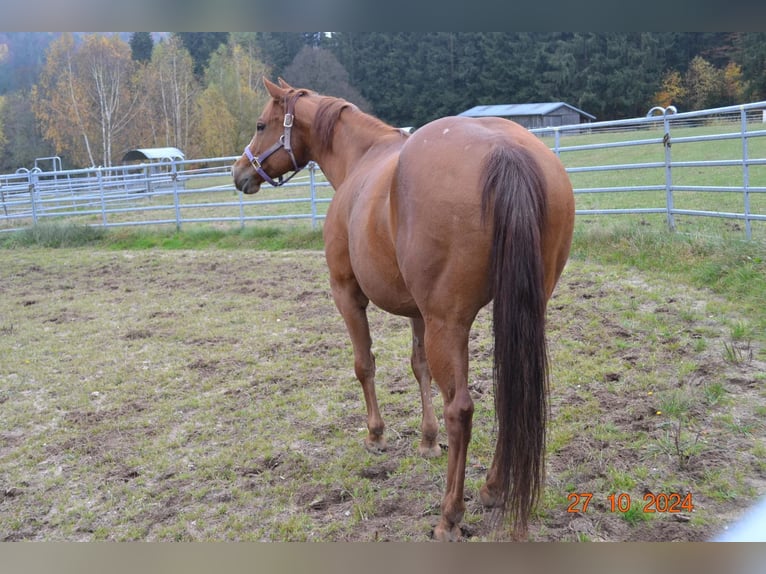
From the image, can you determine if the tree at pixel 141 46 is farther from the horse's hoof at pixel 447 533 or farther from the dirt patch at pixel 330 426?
→ the horse's hoof at pixel 447 533

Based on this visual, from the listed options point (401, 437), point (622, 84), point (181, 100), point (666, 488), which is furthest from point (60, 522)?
point (622, 84)

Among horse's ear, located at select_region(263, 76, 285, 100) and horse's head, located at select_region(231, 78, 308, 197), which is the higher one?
horse's ear, located at select_region(263, 76, 285, 100)

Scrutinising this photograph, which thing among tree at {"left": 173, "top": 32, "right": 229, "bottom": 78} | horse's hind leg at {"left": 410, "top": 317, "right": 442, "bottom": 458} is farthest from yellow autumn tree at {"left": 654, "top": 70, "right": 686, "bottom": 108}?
horse's hind leg at {"left": 410, "top": 317, "right": 442, "bottom": 458}

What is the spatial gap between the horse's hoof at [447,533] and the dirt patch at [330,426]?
2.6 inches

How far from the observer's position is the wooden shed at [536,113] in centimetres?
A: 2497

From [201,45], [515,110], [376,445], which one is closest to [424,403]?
[376,445]

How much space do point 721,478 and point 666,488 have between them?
0.23m

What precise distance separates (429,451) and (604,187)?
961 centimetres

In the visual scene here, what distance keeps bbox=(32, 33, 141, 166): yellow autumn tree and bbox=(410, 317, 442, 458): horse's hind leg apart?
23298mm

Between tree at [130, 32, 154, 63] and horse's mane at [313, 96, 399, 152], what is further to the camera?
tree at [130, 32, 154, 63]

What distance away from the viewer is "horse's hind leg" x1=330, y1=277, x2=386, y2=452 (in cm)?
303

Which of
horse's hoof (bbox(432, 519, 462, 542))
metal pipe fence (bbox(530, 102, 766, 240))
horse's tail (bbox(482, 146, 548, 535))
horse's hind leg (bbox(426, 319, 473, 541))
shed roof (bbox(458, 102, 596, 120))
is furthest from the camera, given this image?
shed roof (bbox(458, 102, 596, 120))

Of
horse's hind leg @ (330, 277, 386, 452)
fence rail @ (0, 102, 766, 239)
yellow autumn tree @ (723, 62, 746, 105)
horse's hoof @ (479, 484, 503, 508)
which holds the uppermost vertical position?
yellow autumn tree @ (723, 62, 746, 105)

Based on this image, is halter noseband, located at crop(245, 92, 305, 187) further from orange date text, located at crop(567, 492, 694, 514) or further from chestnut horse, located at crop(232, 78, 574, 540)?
orange date text, located at crop(567, 492, 694, 514)
